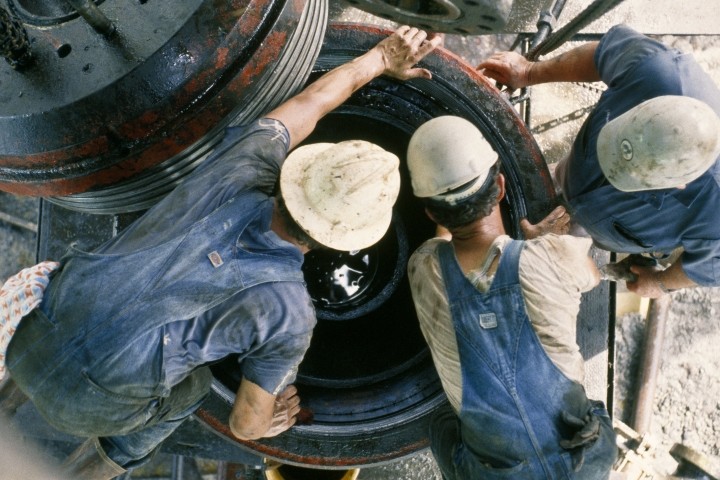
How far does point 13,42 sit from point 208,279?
955mm

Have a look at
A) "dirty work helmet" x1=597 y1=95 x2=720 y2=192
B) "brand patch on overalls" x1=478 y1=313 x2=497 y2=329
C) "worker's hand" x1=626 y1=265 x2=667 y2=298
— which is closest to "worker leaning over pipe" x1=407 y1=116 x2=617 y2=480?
"brand patch on overalls" x1=478 y1=313 x2=497 y2=329

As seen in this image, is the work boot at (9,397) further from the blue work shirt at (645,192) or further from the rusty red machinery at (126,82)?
the blue work shirt at (645,192)

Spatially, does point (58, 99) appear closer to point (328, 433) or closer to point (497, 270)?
point (497, 270)

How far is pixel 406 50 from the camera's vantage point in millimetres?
2744

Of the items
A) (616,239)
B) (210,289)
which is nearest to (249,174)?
(210,289)

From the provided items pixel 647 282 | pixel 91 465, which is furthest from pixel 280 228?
pixel 647 282

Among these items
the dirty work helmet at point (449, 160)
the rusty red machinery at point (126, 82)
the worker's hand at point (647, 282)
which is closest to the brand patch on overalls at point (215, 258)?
the rusty red machinery at point (126, 82)

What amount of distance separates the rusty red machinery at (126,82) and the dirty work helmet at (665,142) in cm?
122

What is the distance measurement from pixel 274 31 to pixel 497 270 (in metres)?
1.14

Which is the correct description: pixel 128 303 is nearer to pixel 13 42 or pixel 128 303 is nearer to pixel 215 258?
pixel 215 258

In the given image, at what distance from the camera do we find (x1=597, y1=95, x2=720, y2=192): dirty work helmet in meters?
2.04

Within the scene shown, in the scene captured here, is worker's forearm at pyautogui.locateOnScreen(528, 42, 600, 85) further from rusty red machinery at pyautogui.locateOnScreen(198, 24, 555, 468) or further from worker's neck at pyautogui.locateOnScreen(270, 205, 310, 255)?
worker's neck at pyautogui.locateOnScreen(270, 205, 310, 255)

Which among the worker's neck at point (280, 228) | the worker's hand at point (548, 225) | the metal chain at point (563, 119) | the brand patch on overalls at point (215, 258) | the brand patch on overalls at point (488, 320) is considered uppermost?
the brand patch on overalls at point (215, 258)

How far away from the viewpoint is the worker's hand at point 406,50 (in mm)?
2723
